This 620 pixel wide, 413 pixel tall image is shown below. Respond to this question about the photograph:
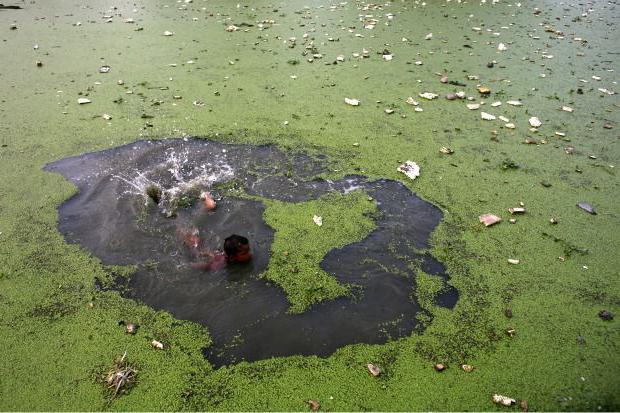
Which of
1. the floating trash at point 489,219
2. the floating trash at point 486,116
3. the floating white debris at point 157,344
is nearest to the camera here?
the floating white debris at point 157,344

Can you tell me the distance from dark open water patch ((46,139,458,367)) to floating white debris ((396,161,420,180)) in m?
0.18

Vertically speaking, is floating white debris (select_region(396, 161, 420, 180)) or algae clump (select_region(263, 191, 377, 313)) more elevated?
floating white debris (select_region(396, 161, 420, 180))

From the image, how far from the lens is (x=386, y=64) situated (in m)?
6.78

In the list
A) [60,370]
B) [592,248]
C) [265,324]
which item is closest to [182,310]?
[265,324]

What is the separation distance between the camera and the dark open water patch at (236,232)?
2.95 metres

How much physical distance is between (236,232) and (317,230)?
2.24ft

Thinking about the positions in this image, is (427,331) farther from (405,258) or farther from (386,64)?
(386,64)

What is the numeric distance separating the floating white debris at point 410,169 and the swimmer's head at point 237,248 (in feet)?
5.99

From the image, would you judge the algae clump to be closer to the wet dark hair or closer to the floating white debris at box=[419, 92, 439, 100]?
the wet dark hair

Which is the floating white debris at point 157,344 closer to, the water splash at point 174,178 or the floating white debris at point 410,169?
the water splash at point 174,178

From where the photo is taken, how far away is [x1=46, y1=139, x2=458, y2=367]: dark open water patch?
295 cm

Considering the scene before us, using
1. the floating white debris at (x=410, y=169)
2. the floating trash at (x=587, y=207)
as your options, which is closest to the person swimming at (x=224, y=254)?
the floating white debris at (x=410, y=169)

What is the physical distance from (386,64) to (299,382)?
17.8 ft

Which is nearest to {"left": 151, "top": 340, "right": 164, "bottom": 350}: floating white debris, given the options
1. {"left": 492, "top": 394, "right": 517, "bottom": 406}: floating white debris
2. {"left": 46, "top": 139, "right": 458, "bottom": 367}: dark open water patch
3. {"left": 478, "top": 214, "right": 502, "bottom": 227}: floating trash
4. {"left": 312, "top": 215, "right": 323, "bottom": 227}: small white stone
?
{"left": 46, "top": 139, "right": 458, "bottom": 367}: dark open water patch
